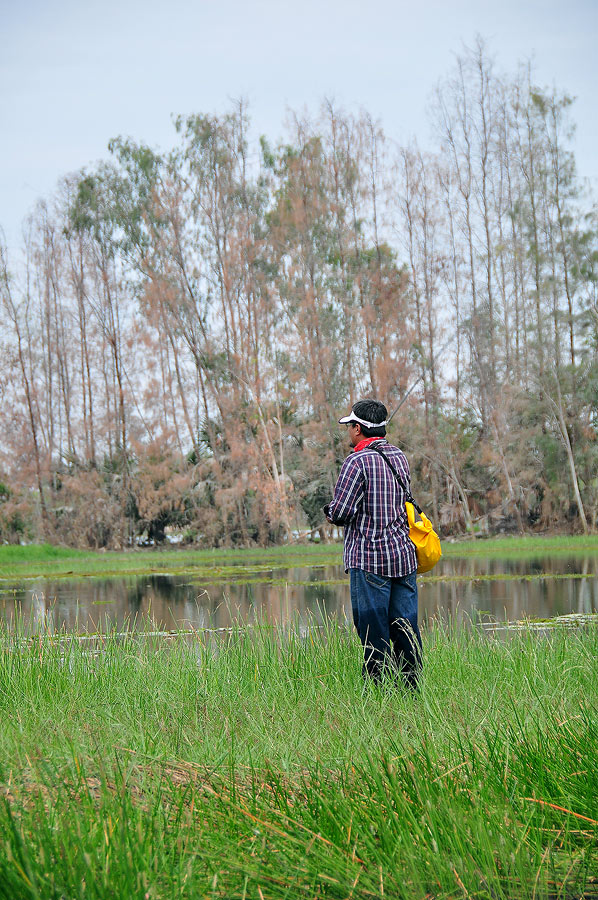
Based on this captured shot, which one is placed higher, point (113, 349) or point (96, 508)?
point (113, 349)

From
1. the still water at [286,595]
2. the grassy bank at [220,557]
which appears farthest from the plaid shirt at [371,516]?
the grassy bank at [220,557]

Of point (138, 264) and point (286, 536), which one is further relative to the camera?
point (138, 264)

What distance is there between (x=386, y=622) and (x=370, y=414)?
135cm

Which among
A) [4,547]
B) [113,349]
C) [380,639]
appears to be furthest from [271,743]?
[113,349]

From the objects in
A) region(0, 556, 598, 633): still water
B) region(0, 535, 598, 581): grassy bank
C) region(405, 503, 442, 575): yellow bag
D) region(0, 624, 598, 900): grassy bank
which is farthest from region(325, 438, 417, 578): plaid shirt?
region(0, 535, 598, 581): grassy bank

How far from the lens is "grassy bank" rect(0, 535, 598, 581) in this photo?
995 inches

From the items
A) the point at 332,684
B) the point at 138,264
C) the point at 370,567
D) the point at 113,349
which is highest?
the point at 138,264

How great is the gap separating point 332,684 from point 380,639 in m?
0.44

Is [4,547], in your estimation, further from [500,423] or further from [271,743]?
[271,743]

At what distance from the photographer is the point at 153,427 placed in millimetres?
39469

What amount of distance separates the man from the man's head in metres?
0.12

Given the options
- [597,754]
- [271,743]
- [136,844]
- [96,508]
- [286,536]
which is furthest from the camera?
[96,508]

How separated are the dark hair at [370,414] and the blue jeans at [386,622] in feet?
3.07

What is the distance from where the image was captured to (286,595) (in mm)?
11625
